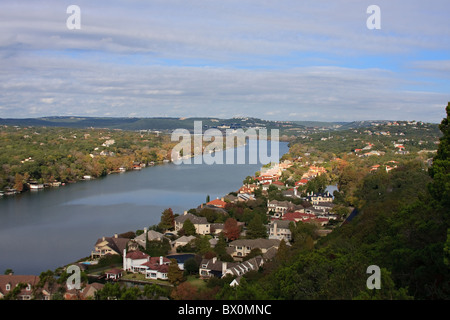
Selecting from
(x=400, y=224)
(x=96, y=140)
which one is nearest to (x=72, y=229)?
(x=400, y=224)

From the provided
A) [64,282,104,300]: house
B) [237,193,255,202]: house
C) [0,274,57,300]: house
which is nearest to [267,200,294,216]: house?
[237,193,255,202]: house

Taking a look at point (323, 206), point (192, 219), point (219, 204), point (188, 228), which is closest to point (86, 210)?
point (219, 204)

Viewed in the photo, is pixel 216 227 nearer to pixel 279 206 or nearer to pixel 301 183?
pixel 279 206

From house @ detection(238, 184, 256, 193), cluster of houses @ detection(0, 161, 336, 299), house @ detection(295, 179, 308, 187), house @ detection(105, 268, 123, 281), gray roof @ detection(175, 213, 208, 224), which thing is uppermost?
house @ detection(295, 179, 308, 187)

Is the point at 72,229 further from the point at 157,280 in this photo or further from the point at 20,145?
the point at 20,145

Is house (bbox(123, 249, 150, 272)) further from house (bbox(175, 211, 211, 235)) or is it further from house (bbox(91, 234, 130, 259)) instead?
house (bbox(175, 211, 211, 235))
